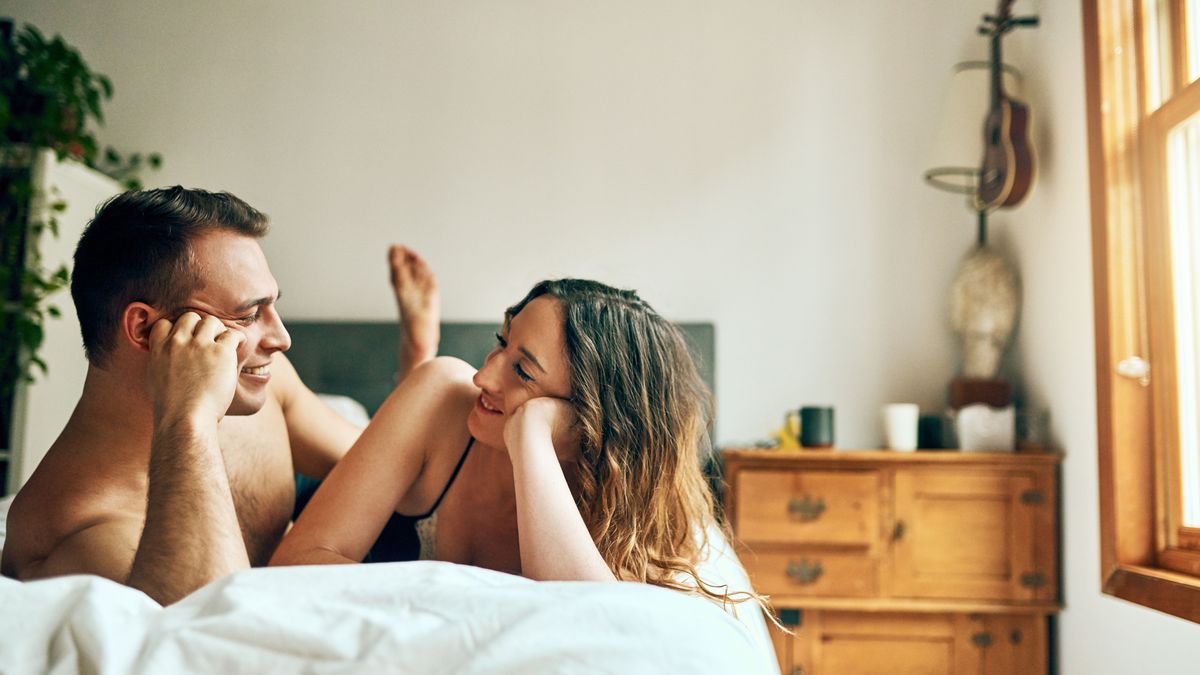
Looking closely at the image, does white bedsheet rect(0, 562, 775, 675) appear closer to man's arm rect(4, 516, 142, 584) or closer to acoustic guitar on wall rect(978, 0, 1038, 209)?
man's arm rect(4, 516, 142, 584)

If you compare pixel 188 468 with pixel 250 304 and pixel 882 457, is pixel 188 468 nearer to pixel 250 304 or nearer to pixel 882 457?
pixel 250 304

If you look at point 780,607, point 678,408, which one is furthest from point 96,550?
point 780,607

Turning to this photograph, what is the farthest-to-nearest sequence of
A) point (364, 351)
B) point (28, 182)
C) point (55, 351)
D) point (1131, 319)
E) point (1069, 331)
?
point (364, 351), point (55, 351), point (28, 182), point (1069, 331), point (1131, 319)

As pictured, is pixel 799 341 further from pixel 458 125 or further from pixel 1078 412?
pixel 458 125

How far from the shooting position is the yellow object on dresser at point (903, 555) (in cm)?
247

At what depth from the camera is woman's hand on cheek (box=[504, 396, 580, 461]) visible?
1102 millimetres

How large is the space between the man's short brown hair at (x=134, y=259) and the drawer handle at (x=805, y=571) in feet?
6.30

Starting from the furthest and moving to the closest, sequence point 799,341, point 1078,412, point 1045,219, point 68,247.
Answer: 1. point 799,341
2. point 68,247
3. point 1045,219
4. point 1078,412

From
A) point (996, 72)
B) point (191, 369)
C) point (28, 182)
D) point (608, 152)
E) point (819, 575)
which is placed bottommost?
point (819, 575)

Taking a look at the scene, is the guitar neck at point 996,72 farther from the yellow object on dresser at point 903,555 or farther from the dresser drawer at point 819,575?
the dresser drawer at point 819,575

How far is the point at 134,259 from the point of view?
3.53ft

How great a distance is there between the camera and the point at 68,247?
290cm

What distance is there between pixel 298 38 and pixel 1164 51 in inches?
109

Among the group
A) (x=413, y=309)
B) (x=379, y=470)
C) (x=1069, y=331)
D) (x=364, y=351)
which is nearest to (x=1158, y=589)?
(x=1069, y=331)
